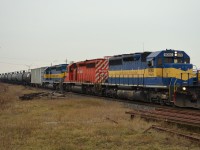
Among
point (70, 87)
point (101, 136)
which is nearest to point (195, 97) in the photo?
point (101, 136)

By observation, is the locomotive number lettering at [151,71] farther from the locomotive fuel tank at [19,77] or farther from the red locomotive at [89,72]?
the locomotive fuel tank at [19,77]

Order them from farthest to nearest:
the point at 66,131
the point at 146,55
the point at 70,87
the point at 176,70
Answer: the point at 70,87, the point at 146,55, the point at 176,70, the point at 66,131

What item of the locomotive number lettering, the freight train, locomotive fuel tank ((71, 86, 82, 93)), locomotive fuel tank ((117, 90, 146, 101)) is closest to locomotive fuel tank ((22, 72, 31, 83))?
locomotive fuel tank ((71, 86, 82, 93))

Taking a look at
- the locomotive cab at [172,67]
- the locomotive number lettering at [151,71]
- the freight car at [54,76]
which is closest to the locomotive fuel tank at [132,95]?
the locomotive number lettering at [151,71]

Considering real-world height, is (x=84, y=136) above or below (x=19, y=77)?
below

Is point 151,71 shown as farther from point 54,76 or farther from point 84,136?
point 54,76

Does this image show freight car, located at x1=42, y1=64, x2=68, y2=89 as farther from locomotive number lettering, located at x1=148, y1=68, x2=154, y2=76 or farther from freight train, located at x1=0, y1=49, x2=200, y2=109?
locomotive number lettering, located at x1=148, y1=68, x2=154, y2=76

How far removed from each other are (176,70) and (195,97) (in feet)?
7.21

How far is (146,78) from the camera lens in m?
20.5

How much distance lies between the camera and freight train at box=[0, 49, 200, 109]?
57.9ft

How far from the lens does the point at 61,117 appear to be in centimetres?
1391

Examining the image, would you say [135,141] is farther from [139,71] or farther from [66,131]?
[139,71]

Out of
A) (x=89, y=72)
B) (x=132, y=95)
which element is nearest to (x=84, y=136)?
(x=132, y=95)

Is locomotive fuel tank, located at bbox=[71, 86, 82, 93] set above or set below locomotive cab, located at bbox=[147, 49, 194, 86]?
below
